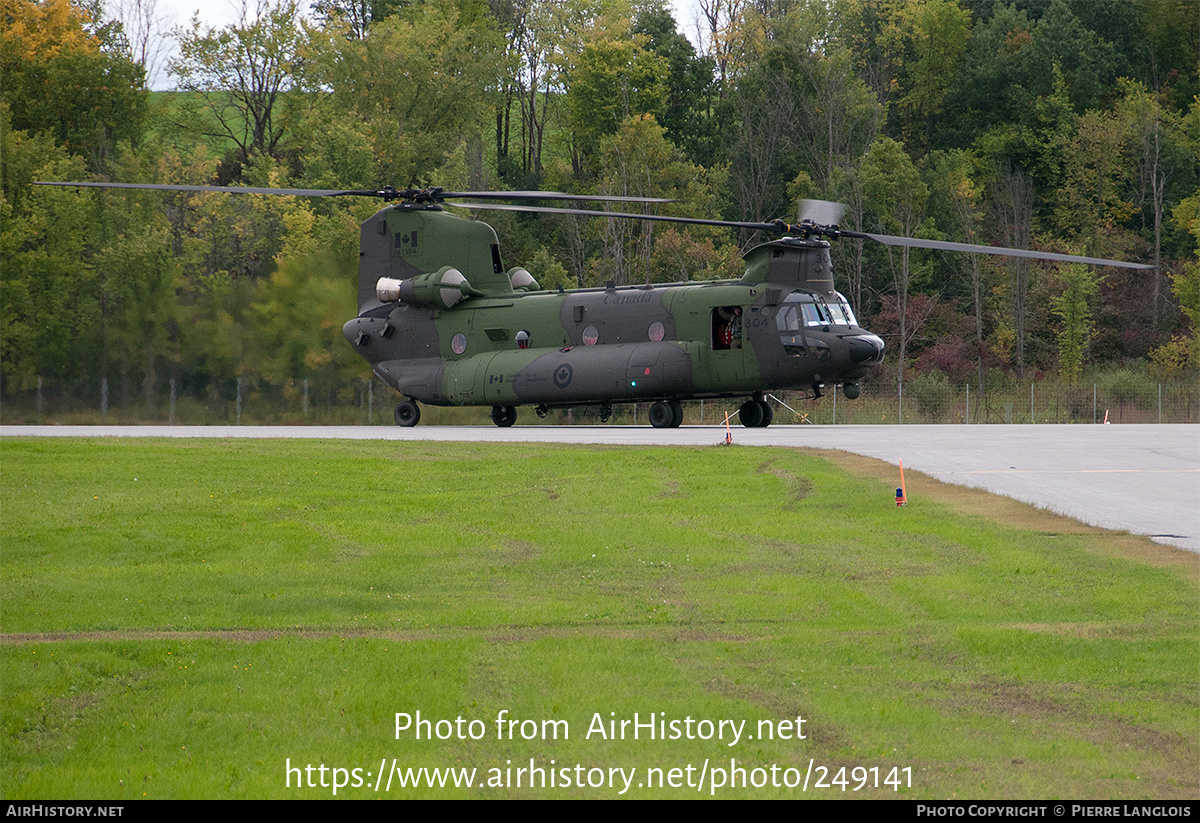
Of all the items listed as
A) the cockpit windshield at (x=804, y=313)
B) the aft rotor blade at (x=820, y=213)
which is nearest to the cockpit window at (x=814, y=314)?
the cockpit windshield at (x=804, y=313)

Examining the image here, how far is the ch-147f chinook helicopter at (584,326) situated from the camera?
93.4ft

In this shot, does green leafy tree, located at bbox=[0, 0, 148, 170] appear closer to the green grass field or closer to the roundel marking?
the roundel marking

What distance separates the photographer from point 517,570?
12.3 metres

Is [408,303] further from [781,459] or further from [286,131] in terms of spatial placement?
[286,131]

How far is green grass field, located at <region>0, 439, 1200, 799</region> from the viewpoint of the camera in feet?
22.0

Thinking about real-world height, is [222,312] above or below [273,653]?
above

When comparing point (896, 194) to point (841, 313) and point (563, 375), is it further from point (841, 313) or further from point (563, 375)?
point (563, 375)

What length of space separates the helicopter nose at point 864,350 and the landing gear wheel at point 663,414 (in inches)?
201

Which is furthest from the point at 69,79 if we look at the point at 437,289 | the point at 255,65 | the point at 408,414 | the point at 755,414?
the point at 755,414

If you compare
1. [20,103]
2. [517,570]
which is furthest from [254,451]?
[20,103]

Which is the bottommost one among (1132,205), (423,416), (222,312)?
(423,416)

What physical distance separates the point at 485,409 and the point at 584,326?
1362cm

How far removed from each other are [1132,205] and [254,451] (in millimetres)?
53867

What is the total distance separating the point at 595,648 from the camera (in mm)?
9078
